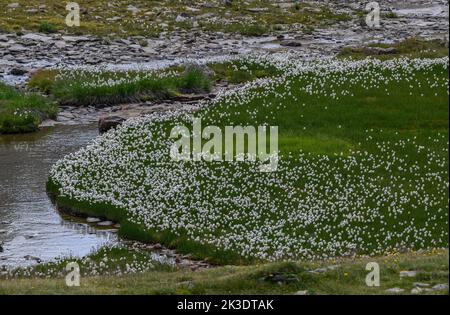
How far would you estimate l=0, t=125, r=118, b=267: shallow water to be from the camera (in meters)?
26.1

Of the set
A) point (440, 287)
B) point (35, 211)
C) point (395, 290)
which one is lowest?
point (35, 211)

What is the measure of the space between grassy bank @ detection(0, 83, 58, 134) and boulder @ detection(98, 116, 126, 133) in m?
3.89

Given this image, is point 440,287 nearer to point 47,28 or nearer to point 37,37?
point 37,37

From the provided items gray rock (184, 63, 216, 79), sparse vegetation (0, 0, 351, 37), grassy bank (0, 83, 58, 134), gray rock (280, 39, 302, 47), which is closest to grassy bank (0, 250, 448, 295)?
grassy bank (0, 83, 58, 134)

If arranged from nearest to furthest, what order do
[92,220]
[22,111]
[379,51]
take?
[92,220] → [22,111] → [379,51]

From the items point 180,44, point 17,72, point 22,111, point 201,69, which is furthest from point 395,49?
point 17,72

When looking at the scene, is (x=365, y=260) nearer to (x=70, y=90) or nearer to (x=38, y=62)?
(x=70, y=90)

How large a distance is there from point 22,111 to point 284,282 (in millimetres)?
27988

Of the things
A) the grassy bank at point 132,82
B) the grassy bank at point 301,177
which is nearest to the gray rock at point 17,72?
the grassy bank at point 132,82

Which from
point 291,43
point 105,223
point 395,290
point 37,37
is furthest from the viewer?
point 37,37

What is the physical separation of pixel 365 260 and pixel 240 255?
415 cm

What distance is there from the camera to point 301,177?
28.4 metres

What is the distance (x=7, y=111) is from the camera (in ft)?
142

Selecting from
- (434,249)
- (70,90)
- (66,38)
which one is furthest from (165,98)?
(434,249)
